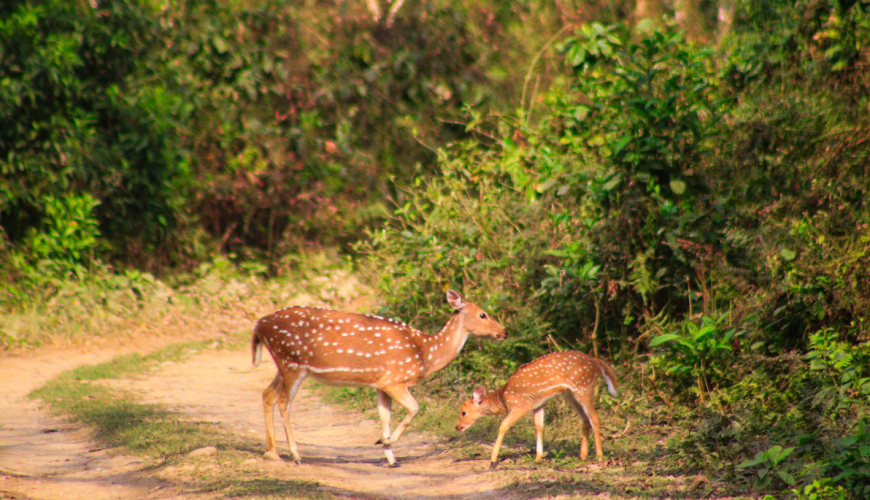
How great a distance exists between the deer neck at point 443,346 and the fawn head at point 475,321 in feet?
0.23

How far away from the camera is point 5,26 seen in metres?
14.9

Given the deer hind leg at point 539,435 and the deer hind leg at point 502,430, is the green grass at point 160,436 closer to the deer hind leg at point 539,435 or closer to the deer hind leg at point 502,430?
the deer hind leg at point 502,430

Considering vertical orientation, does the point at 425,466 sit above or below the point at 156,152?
below

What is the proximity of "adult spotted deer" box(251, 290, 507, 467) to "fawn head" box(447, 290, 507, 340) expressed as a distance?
550mm

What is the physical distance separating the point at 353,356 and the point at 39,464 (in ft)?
9.27

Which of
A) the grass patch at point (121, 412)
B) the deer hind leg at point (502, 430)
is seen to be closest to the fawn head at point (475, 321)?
the deer hind leg at point (502, 430)

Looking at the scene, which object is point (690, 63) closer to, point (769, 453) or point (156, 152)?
point (769, 453)

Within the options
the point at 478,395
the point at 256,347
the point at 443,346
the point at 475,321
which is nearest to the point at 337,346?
the point at 256,347

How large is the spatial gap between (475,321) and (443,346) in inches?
16.8

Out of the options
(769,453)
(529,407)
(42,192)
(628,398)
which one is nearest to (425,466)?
(529,407)

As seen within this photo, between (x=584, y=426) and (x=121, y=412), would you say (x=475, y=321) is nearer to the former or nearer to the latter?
(x=584, y=426)

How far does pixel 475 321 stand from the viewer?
8.18m

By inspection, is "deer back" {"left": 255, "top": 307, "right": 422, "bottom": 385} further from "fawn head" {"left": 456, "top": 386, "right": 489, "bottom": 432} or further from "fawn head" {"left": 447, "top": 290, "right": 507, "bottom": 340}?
"fawn head" {"left": 447, "top": 290, "right": 507, "bottom": 340}

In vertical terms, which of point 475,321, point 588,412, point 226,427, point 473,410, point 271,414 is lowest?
point 226,427
